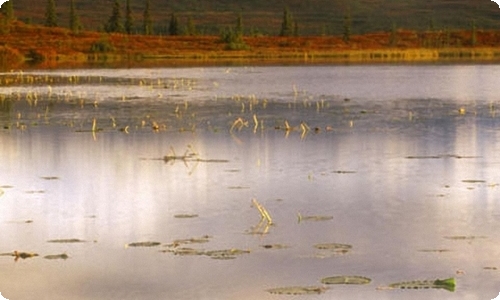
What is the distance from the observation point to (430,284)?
12469 millimetres

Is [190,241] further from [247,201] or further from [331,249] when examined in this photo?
[247,201]

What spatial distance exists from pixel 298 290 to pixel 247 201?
17.6ft

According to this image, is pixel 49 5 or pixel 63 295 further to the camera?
pixel 49 5

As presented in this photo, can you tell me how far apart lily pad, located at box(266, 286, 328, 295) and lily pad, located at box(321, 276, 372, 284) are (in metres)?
0.23

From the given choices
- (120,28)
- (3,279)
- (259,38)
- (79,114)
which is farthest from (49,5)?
(3,279)

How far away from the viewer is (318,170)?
824 inches

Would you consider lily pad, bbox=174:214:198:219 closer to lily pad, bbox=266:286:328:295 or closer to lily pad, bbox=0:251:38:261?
lily pad, bbox=0:251:38:261

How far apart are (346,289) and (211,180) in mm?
7738

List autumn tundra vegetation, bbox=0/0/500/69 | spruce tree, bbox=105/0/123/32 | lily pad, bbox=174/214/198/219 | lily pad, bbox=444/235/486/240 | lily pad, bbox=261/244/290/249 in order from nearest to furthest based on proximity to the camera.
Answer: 1. lily pad, bbox=261/244/290/249
2. lily pad, bbox=444/235/486/240
3. lily pad, bbox=174/214/198/219
4. autumn tundra vegetation, bbox=0/0/500/69
5. spruce tree, bbox=105/0/123/32

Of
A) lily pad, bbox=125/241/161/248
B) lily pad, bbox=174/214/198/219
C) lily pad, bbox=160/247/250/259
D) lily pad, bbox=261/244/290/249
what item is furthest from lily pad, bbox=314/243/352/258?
lily pad, bbox=174/214/198/219

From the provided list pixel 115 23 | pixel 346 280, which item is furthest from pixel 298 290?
pixel 115 23

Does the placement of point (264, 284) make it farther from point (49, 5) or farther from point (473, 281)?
point (49, 5)

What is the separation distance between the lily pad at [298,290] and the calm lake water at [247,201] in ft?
0.40

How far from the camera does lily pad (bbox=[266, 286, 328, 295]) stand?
40.0 feet
